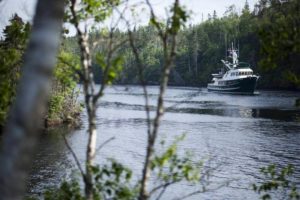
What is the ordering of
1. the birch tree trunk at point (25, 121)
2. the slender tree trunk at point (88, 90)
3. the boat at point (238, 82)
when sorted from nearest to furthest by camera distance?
the birch tree trunk at point (25, 121)
the slender tree trunk at point (88, 90)
the boat at point (238, 82)

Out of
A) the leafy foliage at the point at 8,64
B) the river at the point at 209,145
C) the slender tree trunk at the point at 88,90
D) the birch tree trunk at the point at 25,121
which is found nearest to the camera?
the birch tree trunk at the point at 25,121

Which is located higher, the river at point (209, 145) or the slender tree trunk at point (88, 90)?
the slender tree trunk at point (88, 90)

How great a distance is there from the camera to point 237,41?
146750 mm

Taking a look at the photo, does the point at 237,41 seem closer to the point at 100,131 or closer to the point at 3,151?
the point at 100,131

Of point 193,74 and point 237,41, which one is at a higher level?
point 237,41

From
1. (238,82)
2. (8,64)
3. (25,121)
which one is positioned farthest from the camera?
(238,82)

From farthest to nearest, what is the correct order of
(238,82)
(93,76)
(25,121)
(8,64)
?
(238,82), (93,76), (8,64), (25,121)

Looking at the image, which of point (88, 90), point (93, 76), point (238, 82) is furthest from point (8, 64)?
point (238, 82)

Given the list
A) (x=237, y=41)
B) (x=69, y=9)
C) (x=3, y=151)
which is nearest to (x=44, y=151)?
(x=69, y=9)

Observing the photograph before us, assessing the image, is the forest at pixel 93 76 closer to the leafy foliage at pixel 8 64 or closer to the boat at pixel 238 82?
the leafy foliage at pixel 8 64

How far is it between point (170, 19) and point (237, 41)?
146086mm

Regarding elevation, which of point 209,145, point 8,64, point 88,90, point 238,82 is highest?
point 8,64

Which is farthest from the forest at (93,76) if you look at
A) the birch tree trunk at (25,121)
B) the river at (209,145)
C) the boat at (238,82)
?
the boat at (238,82)

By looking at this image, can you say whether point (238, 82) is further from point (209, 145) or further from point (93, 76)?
point (93, 76)
